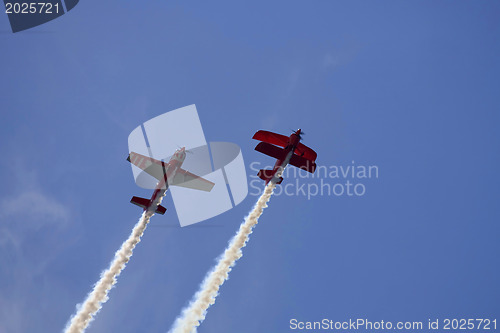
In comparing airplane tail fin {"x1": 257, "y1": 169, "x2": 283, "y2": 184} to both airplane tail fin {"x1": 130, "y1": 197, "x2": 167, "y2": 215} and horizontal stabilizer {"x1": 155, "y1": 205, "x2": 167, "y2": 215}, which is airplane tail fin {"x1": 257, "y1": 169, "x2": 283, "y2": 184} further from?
airplane tail fin {"x1": 130, "y1": 197, "x2": 167, "y2": 215}

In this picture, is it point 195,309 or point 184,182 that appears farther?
point 184,182

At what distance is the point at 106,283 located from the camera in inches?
3098

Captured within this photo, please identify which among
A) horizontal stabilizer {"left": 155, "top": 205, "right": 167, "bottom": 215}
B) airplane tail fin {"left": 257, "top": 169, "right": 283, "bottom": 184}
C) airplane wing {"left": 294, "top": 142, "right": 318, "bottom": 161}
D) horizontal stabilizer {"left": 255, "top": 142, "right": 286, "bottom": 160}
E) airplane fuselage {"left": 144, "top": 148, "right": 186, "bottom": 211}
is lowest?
horizontal stabilizer {"left": 155, "top": 205, "right": 167, "bottom": 215}

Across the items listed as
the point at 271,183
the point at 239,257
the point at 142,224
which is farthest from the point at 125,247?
the point at 271,183

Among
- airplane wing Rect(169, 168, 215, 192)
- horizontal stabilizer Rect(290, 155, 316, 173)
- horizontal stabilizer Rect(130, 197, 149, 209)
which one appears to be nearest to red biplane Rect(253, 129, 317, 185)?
horizontal stabilizer Rect(290, 155, 316, 173)

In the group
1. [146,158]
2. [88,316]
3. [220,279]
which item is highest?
[146,158]

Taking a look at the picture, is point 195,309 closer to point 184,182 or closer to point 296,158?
point 184,182

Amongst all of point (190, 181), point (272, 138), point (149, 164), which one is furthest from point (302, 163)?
point (149, 164)

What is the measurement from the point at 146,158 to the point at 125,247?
466 inches

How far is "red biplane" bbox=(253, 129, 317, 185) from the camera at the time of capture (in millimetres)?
78000

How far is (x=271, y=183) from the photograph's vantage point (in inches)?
3199

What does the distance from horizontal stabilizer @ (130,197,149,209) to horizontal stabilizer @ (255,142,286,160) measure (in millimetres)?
15613

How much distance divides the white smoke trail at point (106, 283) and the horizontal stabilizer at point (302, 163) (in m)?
17.4

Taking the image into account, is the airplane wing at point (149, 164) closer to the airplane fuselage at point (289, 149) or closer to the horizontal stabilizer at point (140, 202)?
the horizontal stabilizer at point (140, 202)
